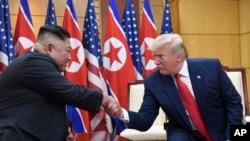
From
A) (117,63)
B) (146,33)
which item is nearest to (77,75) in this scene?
(117,63)

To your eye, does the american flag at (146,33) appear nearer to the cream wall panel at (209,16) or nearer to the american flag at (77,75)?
the cream wall panel at (209,16)

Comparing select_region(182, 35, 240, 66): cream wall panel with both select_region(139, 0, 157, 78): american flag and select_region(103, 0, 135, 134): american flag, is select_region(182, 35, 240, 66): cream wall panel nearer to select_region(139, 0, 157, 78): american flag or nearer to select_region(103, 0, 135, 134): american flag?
select_region(139, 0, 157, 78): american flag

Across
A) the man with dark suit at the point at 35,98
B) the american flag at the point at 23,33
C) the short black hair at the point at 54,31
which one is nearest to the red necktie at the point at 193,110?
the man with dark suit at the point at 35,98

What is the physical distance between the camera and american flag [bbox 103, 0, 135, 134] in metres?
4.29

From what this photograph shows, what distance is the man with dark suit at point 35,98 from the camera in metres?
1.93

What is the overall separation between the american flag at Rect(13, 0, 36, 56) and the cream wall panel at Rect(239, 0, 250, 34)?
124 inches

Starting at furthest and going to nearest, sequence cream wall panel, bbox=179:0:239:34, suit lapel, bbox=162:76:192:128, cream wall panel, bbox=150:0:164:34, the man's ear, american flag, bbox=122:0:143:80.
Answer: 1. cream wall panel, bbox=150:0:164:34
2. cream wall panel, bbox=179:0:239:34
3. american flag, bbox=122:0:143:80
4. suit lapel, bbox=162:76:192:128
5. the man's ear

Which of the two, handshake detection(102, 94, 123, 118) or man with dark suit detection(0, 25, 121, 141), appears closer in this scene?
man with dark suit detection(0, 25, 121, 141)

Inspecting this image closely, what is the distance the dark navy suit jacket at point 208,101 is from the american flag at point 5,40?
2.09m

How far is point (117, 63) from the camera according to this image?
4.31 meters

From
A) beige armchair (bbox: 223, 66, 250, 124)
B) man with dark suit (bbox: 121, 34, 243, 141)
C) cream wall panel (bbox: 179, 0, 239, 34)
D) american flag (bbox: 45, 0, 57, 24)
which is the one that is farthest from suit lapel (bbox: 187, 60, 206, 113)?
cream wall panel (bbox: 179, 0, 239, 34)

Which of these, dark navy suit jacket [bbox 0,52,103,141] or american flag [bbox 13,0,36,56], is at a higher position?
american flag [bbox 13,0,36,56]

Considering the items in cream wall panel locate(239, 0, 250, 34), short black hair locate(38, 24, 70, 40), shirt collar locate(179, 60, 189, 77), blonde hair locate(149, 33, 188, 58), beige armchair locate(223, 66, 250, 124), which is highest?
cream wall panel locate(239, 0, 250, 34)

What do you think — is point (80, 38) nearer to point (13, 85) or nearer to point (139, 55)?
point (139, 55)
